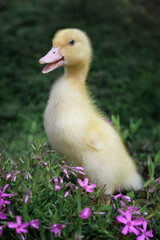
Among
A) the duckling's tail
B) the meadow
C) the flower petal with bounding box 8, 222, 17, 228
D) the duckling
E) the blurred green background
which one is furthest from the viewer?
the blurred green background

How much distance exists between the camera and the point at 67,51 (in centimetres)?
157

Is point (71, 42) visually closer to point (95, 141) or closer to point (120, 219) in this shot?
point (95, 141)

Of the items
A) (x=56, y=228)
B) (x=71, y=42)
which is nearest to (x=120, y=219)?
(x=56, y=228)

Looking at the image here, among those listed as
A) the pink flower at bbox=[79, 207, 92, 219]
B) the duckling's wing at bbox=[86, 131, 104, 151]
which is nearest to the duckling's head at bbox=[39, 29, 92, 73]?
the duckling's wing at bbox=[86, 131, 104, 151]

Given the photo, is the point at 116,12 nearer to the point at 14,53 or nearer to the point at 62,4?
the point at 62,4

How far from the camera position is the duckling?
4.98 ft

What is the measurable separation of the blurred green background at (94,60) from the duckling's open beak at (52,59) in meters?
0.90

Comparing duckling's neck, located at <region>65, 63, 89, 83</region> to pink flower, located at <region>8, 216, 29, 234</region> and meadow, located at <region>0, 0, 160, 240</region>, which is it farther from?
pink flower, located at <region>8, 216, 29, 234</region>

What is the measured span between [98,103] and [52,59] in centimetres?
42

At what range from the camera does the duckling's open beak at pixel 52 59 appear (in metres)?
1.53

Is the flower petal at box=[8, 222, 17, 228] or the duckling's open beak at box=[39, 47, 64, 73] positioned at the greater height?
the duckling's open beak at box=[39, 47, 64, 73]

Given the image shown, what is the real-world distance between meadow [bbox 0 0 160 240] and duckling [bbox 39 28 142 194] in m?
0.09

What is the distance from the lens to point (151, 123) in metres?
3.11

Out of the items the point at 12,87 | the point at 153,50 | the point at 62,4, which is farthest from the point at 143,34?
the point at 12,87
